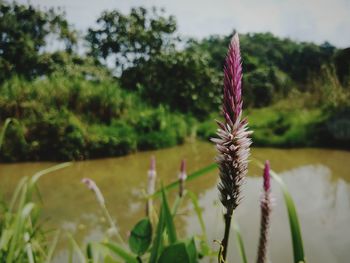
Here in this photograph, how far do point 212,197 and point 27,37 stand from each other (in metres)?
14.7

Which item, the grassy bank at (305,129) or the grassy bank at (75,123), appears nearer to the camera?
the grassy bank at (75,123)

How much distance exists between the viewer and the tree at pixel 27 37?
16.9 metres

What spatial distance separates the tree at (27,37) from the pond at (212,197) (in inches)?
364

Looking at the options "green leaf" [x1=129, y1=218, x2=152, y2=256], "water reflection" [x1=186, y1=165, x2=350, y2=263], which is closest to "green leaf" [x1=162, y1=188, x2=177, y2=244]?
"green leaf" [x1=129, y1=218, x2=152, y2=256]

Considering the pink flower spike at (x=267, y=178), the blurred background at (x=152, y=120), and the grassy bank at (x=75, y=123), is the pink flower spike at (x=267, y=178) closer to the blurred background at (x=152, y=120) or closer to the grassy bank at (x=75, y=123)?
the blurred background at (x=152, y=120)

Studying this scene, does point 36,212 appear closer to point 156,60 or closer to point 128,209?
point 128,209

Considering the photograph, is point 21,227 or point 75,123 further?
→ point 75,123

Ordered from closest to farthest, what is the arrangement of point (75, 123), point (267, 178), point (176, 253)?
point (176, 253) → point (267, 178) → point (75, 123)

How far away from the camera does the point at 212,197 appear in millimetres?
5750

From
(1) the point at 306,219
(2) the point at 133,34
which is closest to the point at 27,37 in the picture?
(2) the point at 133,34

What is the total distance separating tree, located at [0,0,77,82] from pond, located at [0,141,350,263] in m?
9.24

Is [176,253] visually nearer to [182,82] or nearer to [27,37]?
[182,82]

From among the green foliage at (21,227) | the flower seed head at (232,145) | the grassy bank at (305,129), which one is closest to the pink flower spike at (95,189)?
the green foliage at (21,227)

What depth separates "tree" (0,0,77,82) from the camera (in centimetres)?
1691
